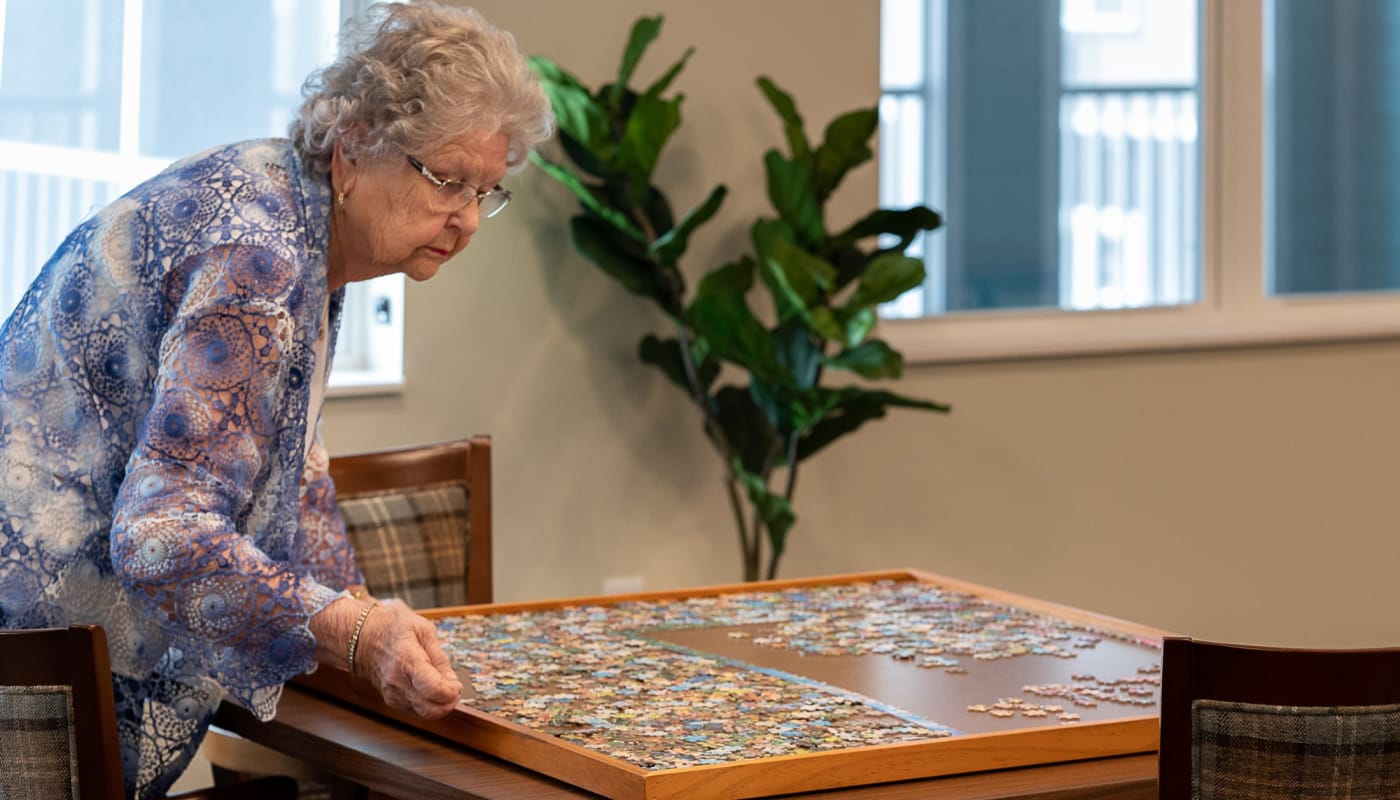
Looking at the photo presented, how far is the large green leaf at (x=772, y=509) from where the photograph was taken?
4504 mm

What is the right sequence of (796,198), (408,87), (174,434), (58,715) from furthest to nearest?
(796,198), (408,87), (174,434), (58,715)

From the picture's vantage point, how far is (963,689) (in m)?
2.30

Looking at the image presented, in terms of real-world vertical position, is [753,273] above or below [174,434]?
above

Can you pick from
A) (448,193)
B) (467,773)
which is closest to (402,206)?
(448,193)

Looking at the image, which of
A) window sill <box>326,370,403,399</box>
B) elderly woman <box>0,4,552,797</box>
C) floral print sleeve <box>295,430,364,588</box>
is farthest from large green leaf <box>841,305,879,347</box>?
elderly woman <box>0,4,552,797</box>

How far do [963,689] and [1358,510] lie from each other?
4.28m

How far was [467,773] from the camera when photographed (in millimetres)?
1982

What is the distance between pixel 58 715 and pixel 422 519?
1391mm

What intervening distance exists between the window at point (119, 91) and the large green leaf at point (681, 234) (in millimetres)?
777

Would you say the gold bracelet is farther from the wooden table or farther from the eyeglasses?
the eyeglasses

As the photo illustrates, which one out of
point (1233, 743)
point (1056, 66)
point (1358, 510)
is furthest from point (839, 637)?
point (1358, 510)

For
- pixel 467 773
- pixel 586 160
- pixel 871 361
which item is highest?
pixel 586 160

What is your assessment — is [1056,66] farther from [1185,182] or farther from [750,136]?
[750,136]

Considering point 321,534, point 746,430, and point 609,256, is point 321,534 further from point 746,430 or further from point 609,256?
point 746,430
